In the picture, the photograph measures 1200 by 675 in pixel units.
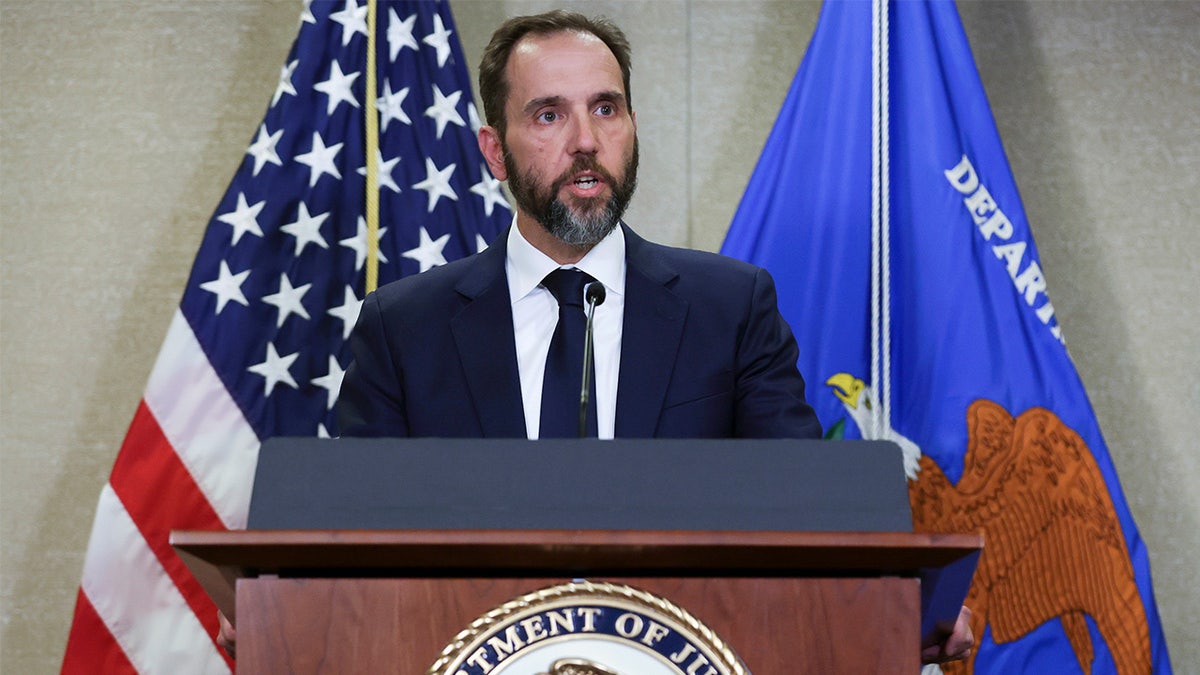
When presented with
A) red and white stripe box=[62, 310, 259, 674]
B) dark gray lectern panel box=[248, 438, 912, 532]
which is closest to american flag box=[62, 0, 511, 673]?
red and white stripe box=[62, 310, 259, 674]

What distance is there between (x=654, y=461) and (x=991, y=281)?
1.93 m

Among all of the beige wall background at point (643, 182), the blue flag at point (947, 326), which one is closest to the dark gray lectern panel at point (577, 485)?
the blue flag at point (947, 326)

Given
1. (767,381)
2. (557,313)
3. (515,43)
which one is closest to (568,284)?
(557,313)

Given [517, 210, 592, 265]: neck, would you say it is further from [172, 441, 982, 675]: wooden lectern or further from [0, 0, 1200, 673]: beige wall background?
[0, 0, 1200, 673]: beige wall background

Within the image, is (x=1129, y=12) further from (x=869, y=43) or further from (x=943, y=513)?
(x=943, y=513)

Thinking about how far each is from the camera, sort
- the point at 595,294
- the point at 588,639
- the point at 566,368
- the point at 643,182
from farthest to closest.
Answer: the point at 643,182 → the point at 566,368 → the point at 595,294 → the point at 588,639

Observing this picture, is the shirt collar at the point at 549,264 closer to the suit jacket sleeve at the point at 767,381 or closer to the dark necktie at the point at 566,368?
the dark necktie at the point at 566,368

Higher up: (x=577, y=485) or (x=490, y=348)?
(x=490, y=348)

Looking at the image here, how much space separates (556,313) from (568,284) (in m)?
0.06

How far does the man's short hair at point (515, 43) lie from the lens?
2.02 metres

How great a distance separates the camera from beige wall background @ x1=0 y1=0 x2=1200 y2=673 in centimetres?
329

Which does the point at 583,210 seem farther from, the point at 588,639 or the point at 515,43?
the point at 588,639

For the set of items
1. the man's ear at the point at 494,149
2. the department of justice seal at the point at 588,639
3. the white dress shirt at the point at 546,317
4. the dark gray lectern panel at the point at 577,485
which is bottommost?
the department of justice seal at the point at 588,639

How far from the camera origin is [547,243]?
2.02 metres
